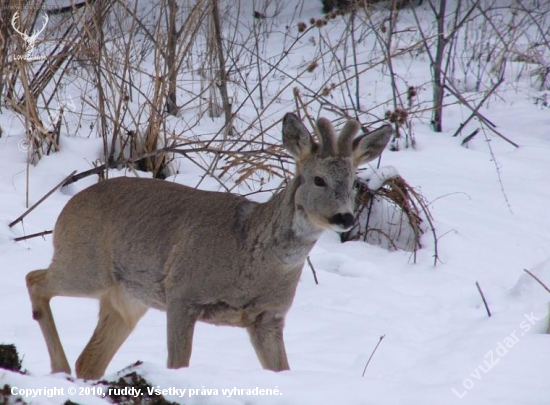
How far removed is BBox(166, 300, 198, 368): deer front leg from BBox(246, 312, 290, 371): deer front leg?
13.3 inches

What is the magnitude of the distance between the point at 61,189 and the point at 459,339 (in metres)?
4.10

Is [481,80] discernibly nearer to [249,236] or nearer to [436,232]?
[436,232]

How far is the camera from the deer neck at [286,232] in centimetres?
477

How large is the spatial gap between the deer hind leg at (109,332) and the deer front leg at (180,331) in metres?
0.56

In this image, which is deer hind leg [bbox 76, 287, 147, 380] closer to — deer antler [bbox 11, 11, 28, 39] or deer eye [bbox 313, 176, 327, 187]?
deer eye [bbox 313, 176, 327, 187]

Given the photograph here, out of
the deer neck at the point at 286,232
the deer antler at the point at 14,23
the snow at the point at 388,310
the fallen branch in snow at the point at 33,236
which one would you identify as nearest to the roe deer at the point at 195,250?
the deer neck at the point at 286,232

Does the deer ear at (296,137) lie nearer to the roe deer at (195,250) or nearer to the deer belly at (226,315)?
the roe deer at (195,250)

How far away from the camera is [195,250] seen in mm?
5004

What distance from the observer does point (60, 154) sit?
9.18m

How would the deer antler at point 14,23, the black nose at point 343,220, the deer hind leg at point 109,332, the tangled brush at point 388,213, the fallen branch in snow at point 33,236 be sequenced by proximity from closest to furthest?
the black nose at point 343,220 < the deer hind leg at point 109,332 < the fallen branch in snow at point 33,236 < the deer antler at point 14,23 < the tangled brush at point 388,213

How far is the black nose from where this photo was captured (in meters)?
4.43

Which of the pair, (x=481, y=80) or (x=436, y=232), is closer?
(x=436, y=232)

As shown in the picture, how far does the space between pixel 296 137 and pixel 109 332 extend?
1.68m

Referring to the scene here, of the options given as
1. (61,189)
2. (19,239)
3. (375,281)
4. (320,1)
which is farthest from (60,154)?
(320,1)
